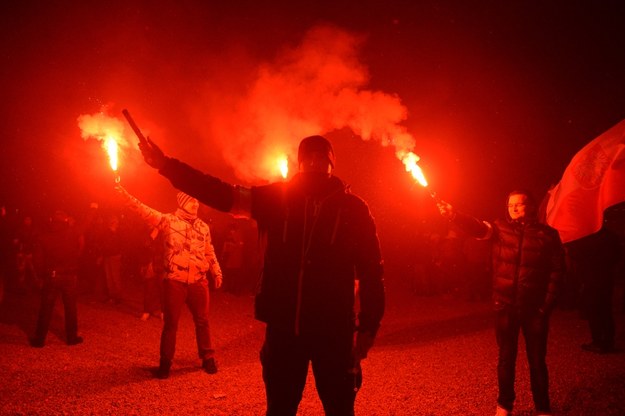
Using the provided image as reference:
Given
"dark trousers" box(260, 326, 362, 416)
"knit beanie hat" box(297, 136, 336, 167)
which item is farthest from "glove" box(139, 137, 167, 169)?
"dark trousers" box(260, 326, 362, 416)

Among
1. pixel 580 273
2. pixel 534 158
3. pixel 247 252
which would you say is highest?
pixel 534 158

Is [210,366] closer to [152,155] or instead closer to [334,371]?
[334,371]

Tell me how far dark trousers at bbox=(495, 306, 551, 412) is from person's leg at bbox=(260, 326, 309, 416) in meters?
2.88

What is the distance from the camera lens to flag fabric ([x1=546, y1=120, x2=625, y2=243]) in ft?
15.8

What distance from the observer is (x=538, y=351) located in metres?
4.55

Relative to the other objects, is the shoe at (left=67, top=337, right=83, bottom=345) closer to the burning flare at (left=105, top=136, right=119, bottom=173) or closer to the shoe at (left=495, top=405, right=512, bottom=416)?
the burning flare at (left=105, top=136, right=119, bottom=173)

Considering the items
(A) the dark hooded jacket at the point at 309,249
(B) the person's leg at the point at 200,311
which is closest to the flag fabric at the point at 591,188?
(A) the dark hooded jacket at the point at 309,249

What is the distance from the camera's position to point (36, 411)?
4.75 m

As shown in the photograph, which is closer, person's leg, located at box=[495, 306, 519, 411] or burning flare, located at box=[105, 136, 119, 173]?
person's leg, located at box=[495, 306, 519, 411]

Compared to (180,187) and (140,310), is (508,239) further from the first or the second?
(140,310)

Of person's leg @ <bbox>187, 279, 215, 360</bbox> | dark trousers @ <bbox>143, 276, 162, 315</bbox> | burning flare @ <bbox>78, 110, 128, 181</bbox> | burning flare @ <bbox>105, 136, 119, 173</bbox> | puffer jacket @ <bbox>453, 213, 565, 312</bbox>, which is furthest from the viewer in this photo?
dark trousers @ <bbox>143, 276, 162, 315</bbox>

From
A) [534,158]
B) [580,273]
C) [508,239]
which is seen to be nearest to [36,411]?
[508,239]

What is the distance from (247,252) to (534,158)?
15.0 m

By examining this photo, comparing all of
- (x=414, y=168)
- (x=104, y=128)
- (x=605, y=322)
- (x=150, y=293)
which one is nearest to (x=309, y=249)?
(x=414, y=168)
